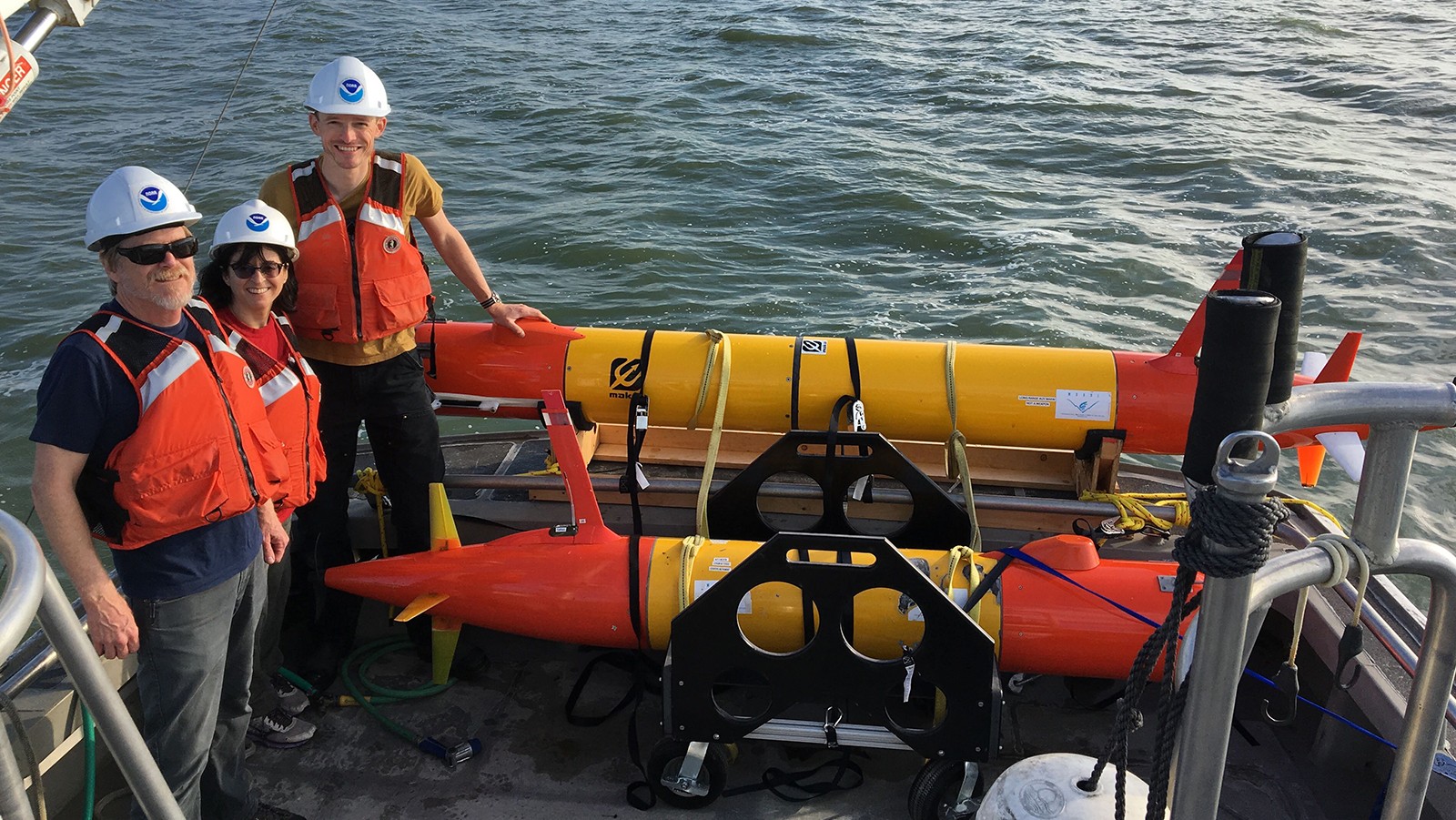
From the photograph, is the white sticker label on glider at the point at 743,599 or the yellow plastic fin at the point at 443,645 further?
the yellow plastic fin at the point at 443,645

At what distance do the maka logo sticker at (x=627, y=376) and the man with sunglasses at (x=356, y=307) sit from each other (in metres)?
0.76

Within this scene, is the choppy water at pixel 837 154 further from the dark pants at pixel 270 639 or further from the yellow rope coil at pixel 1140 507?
the yellow rope coil at pixel 1140 507

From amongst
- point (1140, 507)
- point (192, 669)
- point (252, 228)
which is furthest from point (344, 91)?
point (1140, 507)

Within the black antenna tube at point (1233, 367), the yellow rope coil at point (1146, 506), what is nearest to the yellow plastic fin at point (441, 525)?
the yellow rope coil at point (1146, 506)

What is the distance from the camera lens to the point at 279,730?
11.4 feet

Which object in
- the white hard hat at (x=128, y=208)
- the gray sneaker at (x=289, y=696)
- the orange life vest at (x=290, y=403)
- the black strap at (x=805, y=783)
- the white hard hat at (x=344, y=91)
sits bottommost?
the black strap at (x=805, y=783)

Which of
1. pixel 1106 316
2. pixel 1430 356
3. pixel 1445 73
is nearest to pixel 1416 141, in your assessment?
pixel 1445 73

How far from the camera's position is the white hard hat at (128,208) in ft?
8.11

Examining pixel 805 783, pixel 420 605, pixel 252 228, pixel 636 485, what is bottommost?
pixel 805 783

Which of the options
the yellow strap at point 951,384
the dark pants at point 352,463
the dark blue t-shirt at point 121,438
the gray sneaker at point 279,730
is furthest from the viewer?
the yellow strap at point 951,384

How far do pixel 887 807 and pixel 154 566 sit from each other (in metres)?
2.16

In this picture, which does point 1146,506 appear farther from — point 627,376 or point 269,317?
point 269,317

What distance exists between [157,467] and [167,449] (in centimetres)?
5

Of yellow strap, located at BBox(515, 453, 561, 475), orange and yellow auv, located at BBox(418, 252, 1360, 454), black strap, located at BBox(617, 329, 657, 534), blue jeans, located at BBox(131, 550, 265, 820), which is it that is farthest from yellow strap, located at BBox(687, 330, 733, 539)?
blue jeans, located at BBox(131, 550, 265, 820)
